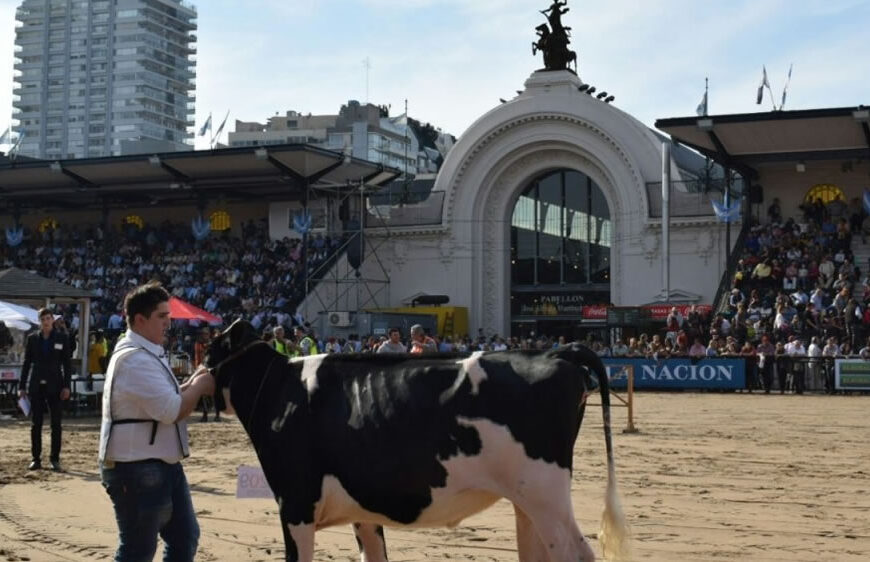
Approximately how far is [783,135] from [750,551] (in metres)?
34.6

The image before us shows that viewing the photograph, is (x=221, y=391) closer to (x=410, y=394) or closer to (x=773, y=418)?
(x=410, y=394)

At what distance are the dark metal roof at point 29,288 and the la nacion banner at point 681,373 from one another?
48.4ft

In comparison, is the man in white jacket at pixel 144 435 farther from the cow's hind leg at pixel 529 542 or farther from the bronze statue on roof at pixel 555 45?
the bronze statue on roof at pixel 555 45

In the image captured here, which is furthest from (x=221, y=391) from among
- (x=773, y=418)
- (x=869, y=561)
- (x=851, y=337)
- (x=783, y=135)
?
(x=783, y=135)

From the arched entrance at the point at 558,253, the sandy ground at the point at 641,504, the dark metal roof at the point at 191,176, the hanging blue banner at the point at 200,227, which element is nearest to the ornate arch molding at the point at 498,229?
the arched entrance at the point at 558,253

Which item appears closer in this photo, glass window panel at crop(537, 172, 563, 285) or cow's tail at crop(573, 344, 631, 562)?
cow's tail at crop(573, 344, 631, 562)

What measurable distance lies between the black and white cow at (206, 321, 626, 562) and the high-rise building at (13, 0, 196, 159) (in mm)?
183823

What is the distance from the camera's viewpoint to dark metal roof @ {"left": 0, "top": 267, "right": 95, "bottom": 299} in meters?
28.5

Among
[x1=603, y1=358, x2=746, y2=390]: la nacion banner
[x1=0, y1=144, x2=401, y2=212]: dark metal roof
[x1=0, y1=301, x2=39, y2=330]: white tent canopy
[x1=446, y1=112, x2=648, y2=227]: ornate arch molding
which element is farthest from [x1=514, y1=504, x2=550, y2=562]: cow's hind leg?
[x1=0, y1=144, x2=401, y2=212]: dark metal roof

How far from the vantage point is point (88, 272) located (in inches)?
2175

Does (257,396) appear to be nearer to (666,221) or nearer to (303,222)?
(666,221)

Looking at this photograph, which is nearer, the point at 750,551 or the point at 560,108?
the point at 750,551

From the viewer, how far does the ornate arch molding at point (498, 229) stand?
49.2m

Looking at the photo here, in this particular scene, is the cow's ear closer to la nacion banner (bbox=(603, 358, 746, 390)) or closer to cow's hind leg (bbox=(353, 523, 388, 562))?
cow's hind leg (bbox=(353, 523, 388, 562))
